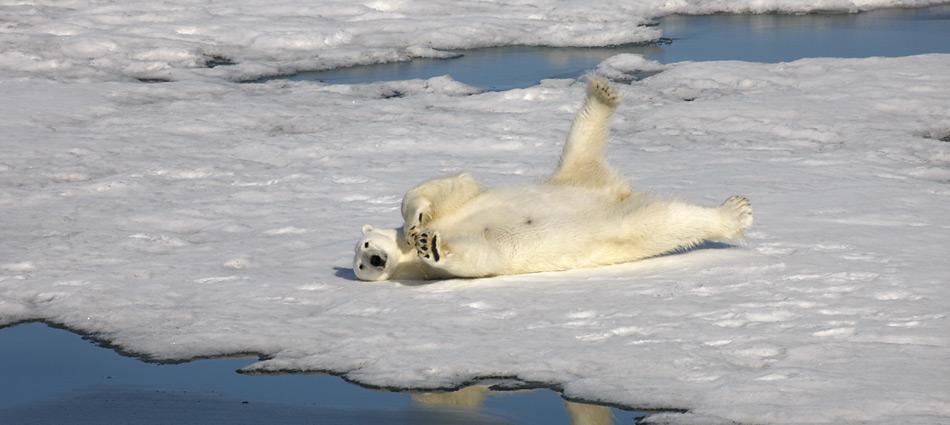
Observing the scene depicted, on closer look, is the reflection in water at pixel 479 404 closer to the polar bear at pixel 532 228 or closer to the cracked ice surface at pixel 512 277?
the cracked ice surface at pixel 512 277

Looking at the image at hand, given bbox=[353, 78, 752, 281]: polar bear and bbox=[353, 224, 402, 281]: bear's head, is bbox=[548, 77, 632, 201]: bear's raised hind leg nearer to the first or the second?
bbox=[353, 78, 752, 281]: polar bear

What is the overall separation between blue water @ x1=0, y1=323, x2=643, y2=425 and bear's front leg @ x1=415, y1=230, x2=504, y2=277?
0.86 metres

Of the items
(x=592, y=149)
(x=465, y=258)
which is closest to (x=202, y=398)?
(x=465, y=258)

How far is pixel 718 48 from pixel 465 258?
279 inches

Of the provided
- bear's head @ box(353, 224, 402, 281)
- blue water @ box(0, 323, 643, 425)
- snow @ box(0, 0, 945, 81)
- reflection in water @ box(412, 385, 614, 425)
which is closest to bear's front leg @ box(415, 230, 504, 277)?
bear's head @ box(353, 224, 402, 281)

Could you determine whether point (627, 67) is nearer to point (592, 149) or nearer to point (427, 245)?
point (592, 149)

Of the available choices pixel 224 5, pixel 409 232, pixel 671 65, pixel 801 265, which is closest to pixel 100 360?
pixel 409 232

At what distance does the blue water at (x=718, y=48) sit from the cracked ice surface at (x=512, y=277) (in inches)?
28.2

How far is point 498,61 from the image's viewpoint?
456 inches

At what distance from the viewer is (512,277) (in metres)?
5.29

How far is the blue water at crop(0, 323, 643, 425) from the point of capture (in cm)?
398

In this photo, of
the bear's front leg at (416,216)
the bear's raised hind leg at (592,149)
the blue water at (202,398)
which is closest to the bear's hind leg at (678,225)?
the bear's raised hind leg at (592,149)

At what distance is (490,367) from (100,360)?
1384 mm

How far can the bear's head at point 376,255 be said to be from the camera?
527 centimetres
